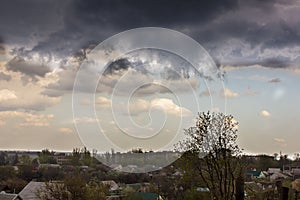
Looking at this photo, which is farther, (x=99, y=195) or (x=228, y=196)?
(x=99, y=195)

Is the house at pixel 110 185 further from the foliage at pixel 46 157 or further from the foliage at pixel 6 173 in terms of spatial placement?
the foliage at pixel 46 157

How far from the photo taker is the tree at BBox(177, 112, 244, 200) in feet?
43.2

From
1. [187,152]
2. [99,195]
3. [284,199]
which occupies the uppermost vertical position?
[187,152]

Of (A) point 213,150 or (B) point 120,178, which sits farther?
(B) point 120,178

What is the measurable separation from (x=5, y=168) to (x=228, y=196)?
54.6 meters

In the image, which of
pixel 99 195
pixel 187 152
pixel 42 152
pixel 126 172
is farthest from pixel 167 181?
pixel 42 152

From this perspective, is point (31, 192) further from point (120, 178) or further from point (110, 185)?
point (120, 178)

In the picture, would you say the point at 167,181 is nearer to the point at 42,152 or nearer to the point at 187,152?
the point at 187,152

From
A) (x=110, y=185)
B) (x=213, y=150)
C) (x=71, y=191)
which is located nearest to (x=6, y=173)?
(x=110, y=185)

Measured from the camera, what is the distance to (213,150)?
13305 mm

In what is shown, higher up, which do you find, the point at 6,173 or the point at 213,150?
the point at 213,150

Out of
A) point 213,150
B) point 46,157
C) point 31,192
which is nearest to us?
point 213,150

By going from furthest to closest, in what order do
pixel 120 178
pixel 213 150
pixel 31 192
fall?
pixel 120 178
pixel 31 192
pixel 213 150

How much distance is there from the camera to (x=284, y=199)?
9.74 m
